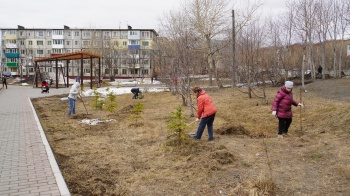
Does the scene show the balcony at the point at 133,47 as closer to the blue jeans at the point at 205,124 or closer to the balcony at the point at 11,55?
the balcony at the point at 11,55

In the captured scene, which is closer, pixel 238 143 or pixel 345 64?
pixel 238 143

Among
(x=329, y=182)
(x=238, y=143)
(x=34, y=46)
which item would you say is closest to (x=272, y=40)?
(x=238, y=143)

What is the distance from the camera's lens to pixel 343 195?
3867mm

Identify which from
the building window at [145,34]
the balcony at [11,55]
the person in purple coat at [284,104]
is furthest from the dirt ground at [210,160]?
the balcony at [11,55]

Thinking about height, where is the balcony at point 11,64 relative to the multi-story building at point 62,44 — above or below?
below

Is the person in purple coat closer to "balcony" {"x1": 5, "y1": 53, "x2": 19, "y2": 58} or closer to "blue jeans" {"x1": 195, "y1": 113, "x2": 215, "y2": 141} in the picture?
"blue jeans" {"x1": 195, "y1": 113, "x2": 215, "y2": 141}

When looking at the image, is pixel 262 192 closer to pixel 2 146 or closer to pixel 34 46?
pixel 2 146

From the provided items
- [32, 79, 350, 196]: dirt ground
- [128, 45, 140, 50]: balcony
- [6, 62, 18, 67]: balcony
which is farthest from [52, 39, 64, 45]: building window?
[32, 79, 350, 196]: dirt ground

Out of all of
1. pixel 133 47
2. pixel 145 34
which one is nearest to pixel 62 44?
pixel 133 47

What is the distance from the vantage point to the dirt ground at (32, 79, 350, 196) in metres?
4.27

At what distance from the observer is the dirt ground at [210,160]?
427cm

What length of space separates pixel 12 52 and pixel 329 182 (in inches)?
3101

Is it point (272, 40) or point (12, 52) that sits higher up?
point (12, 52)

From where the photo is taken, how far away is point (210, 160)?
206 inches
